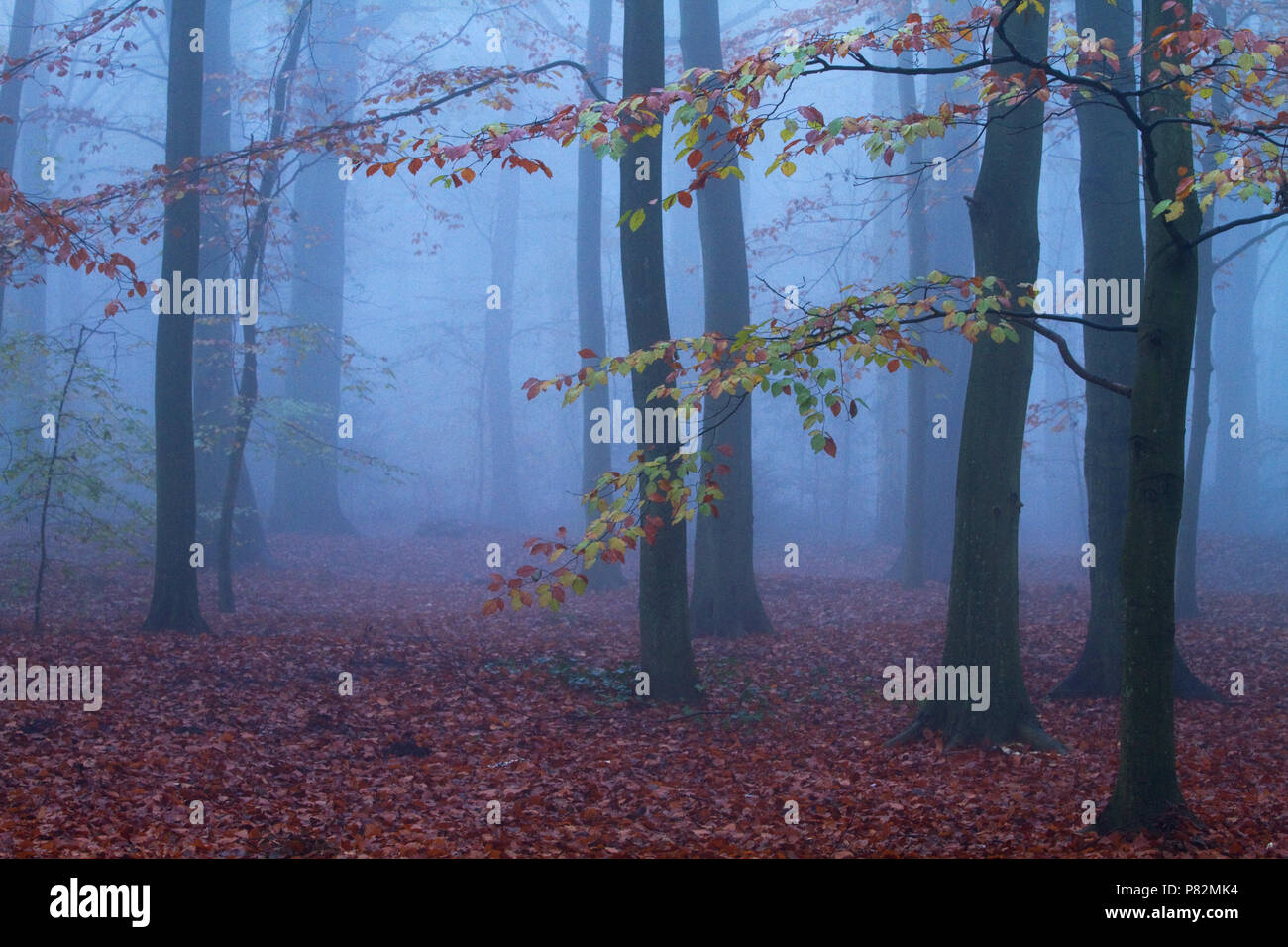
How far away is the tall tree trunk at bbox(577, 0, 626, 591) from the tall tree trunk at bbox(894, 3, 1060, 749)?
973cm

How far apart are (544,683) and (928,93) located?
16358mm

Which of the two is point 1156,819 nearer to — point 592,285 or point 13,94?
point 592,285

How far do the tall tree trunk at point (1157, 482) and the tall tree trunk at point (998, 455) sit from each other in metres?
2.26

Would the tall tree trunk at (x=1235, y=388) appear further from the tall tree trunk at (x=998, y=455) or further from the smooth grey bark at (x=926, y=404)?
the tall tree trunk at (x=998, y=455)

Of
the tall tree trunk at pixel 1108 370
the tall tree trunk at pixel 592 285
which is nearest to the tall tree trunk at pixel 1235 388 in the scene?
the tall tree trunk at pixel 592 285

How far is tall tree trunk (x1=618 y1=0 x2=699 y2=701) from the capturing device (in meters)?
9.16

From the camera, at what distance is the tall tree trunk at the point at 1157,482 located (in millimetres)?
5438

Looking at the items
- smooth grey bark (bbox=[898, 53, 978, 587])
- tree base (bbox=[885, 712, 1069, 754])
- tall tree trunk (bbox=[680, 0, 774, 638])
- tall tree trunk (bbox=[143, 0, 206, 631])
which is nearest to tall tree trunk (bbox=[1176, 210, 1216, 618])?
smooth grey bark (bbox=[898, 53, 978, 587])

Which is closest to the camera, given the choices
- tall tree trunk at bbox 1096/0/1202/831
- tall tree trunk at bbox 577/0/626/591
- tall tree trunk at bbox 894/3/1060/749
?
tall tree trunk at bbox 1096/0/1202/831

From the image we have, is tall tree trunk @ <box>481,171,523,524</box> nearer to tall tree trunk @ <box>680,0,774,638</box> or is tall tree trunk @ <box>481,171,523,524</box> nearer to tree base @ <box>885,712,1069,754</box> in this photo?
tall tree trunk @ <box>680,0,774,638</box>

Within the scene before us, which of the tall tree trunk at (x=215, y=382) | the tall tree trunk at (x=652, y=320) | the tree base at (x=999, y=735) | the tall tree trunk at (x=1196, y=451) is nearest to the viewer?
the tree base at (x=999, y=735)

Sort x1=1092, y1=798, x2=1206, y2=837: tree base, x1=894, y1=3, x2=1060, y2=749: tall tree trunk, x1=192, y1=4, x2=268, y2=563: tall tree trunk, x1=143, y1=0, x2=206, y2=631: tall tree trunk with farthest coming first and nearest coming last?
x1=192, y1=4, x2=268, y2=563: tall tree trunk → x1=143, y1=0, x2=206, y2=631: tall tree trunk → x1=894, y1=3, x2=1060, y2=749: tall tree trunk → x1=1092, y1=798, x2=1206, y2=837: tree base

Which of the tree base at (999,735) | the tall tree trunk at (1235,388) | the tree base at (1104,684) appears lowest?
the tree base at (999,735)
